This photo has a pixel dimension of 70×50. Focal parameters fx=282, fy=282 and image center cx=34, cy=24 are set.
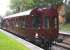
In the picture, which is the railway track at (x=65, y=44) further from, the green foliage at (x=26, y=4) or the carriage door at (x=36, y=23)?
the green foliage at (x=26, y=4)

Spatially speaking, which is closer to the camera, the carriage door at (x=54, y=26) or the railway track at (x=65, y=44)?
the carriage door at (x=54, y=26)

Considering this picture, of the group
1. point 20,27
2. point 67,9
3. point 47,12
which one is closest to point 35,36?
point 47,12

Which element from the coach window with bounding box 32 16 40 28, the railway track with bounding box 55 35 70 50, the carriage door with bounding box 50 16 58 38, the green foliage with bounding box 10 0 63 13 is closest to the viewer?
the coach window with bounding box 32 16 40 28

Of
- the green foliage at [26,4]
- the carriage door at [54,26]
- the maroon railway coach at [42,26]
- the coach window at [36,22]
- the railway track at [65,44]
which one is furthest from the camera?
the green foliage at [26,4]

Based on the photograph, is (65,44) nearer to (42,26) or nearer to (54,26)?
(54,26)

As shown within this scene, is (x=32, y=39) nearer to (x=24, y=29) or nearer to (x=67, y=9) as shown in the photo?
(x=24, y=29)

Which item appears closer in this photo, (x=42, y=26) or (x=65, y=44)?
(x=42, y=26)

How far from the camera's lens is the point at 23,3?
50.2 m

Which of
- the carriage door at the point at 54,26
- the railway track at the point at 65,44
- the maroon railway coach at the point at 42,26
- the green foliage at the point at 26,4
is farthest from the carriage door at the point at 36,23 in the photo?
the green foliage at the point at 26,4

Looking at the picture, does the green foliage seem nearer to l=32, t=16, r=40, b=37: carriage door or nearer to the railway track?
the railway track

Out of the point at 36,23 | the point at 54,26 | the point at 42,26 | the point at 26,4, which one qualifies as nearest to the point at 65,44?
the point at 54,26

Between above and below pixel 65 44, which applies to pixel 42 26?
above

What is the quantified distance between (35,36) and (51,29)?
1.27 meters

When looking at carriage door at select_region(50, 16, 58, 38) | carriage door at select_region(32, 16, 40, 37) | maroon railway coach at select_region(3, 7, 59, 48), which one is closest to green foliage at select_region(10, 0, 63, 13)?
carriage door at select_region(50, 16, 58, 38)
